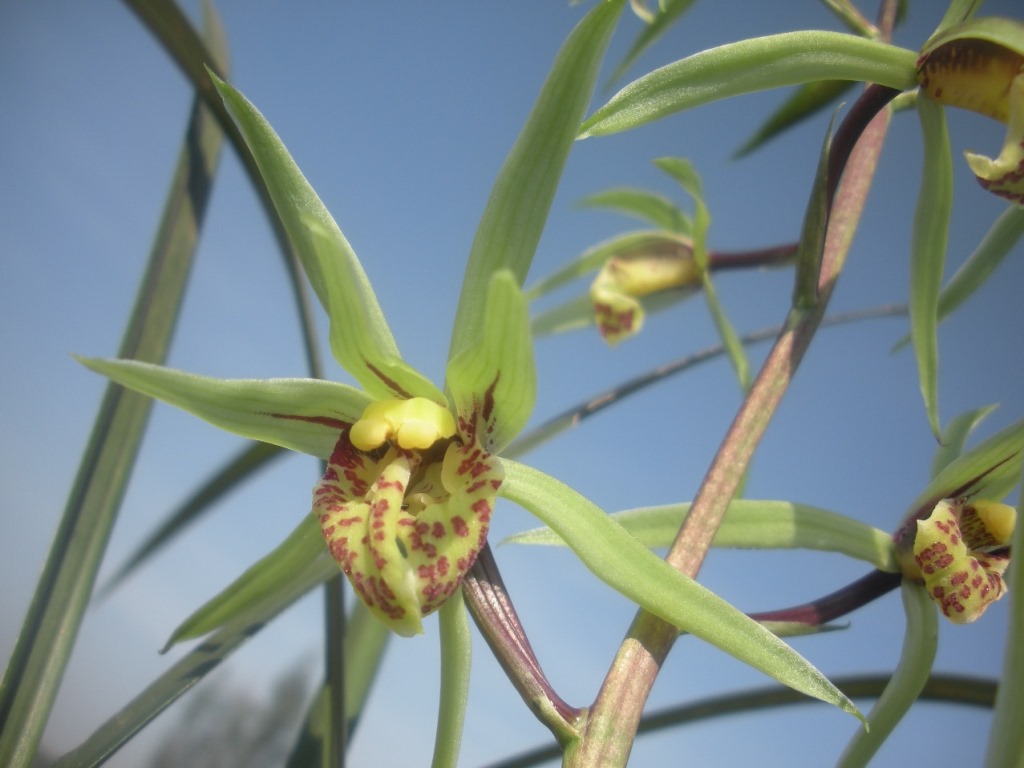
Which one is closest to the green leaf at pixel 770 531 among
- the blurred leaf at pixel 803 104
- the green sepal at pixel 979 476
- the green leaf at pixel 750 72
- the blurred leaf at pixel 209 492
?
the green sepal at pixel 979 476

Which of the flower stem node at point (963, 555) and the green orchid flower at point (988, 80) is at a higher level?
the green orchid flower at point (988, 80)

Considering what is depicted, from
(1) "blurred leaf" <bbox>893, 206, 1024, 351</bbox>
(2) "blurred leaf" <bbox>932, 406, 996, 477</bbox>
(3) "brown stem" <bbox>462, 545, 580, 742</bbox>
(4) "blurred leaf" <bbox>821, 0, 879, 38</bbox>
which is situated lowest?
(3) "brown stem" <bbox>462, 545, 580, 742</bbox>

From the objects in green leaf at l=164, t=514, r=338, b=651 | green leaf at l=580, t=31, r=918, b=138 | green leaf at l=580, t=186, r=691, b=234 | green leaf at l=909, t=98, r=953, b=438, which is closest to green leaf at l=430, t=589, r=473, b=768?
green leaf at l=164, t=514, r=338, b=651

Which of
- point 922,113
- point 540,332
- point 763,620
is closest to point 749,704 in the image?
point 763,620

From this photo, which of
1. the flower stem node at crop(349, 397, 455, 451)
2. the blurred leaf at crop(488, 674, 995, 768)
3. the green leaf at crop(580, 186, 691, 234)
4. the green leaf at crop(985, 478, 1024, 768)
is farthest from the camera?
the green leaf at crop(580, 186, 691, 234)

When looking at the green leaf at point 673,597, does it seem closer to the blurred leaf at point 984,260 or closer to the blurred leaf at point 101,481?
the blurred leaf at point 101,481

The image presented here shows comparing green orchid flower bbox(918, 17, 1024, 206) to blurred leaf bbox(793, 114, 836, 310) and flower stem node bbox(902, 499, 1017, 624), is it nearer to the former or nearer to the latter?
blurred leaf bbox(793, 114, 836, 310)

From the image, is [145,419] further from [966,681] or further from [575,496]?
[966,681]
